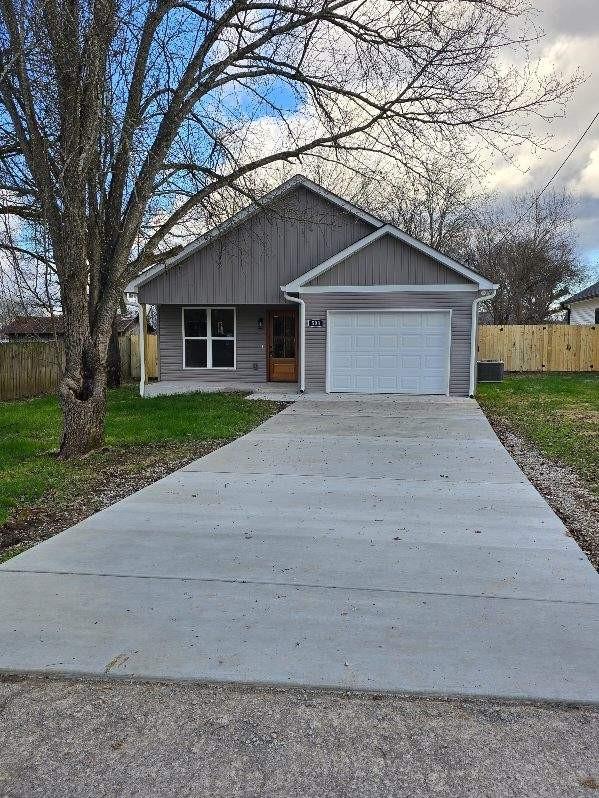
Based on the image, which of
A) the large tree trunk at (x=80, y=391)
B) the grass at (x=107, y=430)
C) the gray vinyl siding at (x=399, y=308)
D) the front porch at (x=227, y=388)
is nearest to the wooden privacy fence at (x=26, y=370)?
the grass at (x=107, y=430)

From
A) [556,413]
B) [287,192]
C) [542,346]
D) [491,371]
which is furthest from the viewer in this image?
[542,346]

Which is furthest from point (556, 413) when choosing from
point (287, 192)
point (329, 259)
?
point (287, 192)

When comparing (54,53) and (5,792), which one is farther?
(54,53)

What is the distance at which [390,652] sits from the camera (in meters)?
3.02

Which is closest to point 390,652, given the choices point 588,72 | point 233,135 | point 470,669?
point 470,669

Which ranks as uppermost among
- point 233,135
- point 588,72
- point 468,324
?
point 588,72

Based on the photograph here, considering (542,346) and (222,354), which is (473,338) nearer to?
(222,354)

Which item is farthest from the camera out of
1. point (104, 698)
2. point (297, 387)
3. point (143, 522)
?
point (297, 387)

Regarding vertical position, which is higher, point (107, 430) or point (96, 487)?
point (107, 430)

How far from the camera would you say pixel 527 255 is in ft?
109

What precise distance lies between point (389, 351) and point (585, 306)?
57.7 ft

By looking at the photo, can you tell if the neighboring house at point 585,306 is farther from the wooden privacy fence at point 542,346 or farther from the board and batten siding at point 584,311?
the wooden privacy fence at point 542,346

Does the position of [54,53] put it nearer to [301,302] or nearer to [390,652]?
[390,652]

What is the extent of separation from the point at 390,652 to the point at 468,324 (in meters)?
12.6
